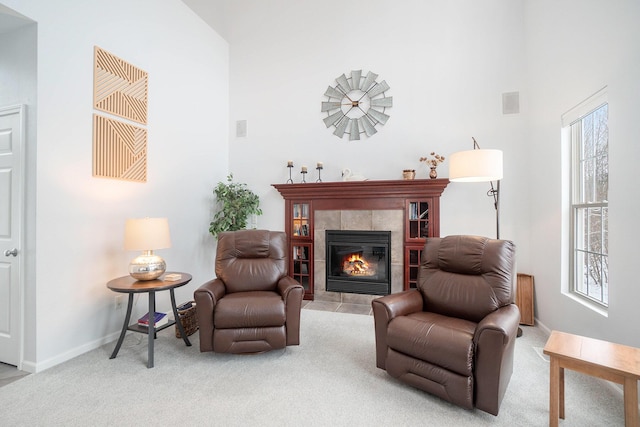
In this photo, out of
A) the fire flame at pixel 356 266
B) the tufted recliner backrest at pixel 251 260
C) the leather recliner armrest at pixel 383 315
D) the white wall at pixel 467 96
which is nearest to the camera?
the white wall at pixel 467 96

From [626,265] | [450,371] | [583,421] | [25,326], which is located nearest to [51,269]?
[25,326]

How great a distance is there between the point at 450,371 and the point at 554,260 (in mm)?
2004

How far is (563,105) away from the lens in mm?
2902

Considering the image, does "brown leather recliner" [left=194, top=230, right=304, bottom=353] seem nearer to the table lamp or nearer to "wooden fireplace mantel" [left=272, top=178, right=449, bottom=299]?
the table lamp

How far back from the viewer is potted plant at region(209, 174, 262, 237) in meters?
4.32

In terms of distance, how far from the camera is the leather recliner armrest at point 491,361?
1.80 m

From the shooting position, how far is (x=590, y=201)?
2.65 m

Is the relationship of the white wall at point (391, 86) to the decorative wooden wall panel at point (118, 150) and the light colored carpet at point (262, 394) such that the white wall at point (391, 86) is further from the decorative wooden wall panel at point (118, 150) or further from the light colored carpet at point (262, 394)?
the light colored carpet at point (262, 394)

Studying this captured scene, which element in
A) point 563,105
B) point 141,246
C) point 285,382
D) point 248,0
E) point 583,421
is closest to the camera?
point 583,421

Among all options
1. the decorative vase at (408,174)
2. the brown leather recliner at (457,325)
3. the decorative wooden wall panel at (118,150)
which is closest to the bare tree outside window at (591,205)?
the brown leather recliner at (457,325)

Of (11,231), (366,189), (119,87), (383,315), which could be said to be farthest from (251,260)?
(119,87)

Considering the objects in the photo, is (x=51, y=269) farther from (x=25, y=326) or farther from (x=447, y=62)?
(x=447, y=62)

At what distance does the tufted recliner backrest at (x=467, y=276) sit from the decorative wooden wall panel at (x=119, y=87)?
3296 mm

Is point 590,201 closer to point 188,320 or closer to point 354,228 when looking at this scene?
point 354,228
